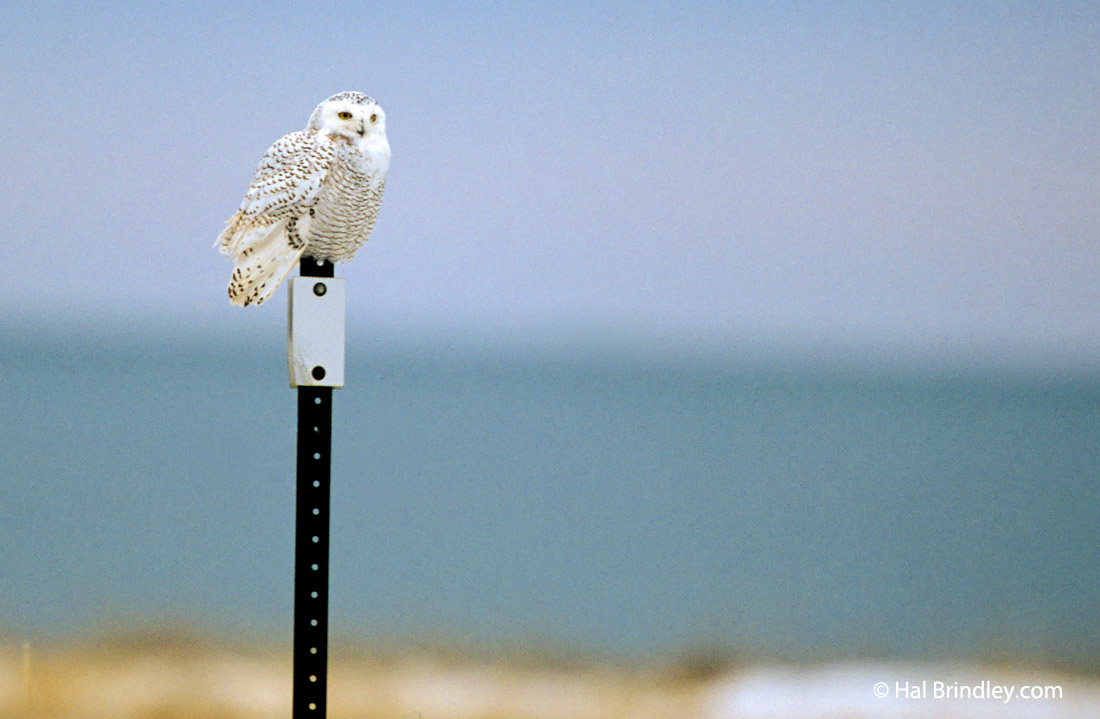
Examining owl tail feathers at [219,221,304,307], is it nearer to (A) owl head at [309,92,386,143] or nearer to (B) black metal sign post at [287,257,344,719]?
(B) black metal sign post at [287,257,344,719]

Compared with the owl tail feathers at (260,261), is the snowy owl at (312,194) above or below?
above

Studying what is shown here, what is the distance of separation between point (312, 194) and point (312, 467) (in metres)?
0.47

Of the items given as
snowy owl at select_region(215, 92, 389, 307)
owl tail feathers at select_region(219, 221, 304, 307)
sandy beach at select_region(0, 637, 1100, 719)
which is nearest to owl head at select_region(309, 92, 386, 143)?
snowy owl at select_region(215, 92, 389, 307)

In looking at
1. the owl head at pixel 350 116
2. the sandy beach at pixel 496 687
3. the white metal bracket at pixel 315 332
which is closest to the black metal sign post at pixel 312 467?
the white metal bracket at pixel 315 332

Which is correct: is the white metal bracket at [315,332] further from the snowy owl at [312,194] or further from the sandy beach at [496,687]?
the sandy beach at [496,687]

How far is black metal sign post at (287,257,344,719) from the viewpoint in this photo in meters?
1.98

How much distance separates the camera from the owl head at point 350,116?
1.97 m

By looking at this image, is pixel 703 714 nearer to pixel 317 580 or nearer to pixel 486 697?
pixel 486 697

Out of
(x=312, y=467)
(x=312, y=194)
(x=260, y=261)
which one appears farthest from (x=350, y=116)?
(x=312, y=467)

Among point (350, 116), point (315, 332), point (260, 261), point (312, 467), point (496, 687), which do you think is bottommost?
point (496, 687)

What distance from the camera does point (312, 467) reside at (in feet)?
6.50

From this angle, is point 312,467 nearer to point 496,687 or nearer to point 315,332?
point 315,332

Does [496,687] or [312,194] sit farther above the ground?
[312,194]

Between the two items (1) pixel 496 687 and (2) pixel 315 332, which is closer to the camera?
(2) pixel 315 332
